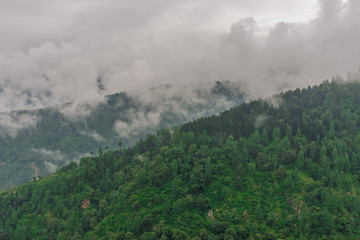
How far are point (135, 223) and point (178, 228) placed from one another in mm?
27908

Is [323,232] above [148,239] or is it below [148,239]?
below

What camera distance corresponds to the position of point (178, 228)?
190 meters

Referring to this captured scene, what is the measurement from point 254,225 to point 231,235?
17.6m

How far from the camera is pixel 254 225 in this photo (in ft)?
605

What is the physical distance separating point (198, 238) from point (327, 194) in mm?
90380

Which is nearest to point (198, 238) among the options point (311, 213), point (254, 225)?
point (254, 225)

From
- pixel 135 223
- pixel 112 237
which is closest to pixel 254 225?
pixel 135 223

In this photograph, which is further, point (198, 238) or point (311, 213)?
point (311, 213)

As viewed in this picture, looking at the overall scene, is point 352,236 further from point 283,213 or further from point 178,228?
point 178,228

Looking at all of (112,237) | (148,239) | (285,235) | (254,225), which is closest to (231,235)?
(254,225)

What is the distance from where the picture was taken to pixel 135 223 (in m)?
195

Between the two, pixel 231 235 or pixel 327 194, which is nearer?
pixel 231 235

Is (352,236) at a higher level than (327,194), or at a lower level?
lower

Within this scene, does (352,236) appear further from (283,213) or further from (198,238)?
(198,238)
